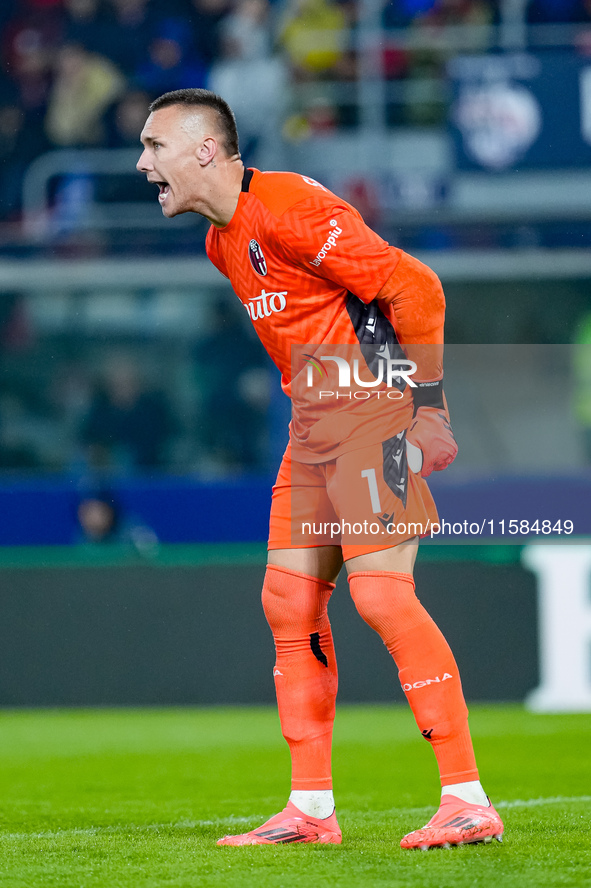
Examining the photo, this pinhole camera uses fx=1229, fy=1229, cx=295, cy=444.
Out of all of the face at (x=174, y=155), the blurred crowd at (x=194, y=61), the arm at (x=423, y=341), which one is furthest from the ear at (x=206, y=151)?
the blurred crowd at (x=194, y=61)

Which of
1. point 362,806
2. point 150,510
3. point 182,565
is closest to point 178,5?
point 150,510

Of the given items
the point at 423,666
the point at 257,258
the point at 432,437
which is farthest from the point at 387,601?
the point at 257,258

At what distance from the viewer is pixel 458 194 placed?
9.45 m

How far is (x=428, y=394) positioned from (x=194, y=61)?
26.7 feet

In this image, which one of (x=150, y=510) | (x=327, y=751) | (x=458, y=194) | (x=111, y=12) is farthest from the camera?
(x=111, y=12)

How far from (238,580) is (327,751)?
3.85m

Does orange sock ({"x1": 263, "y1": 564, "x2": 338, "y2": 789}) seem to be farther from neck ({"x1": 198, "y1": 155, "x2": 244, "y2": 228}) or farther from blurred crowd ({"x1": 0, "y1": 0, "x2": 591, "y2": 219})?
blurred crowd ({"x1": 0, "y1": 0, "x2": 591, "y2": 219})

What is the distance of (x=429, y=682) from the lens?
2.73m

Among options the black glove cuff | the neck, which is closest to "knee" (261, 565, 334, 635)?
the black glove cuff

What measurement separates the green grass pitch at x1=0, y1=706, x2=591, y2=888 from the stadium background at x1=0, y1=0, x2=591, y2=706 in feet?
8.66

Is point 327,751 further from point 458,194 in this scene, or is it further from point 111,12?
point 111,12

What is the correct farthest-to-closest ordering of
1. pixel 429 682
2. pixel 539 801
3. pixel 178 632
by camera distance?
pixel 178 632 → pixel 539 801 → pixel 429 682

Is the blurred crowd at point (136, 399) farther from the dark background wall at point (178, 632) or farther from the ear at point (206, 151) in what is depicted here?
the ear at point (206, 151)

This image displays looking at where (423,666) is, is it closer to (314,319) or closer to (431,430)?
(431,430)
